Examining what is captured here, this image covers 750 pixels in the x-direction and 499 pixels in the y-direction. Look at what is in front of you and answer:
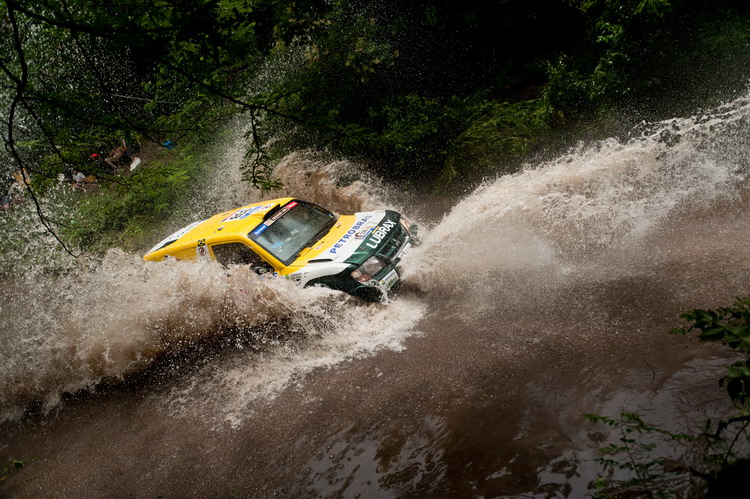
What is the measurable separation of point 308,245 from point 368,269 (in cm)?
123

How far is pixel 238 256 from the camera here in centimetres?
736

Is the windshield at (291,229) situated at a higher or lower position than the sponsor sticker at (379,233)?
higher

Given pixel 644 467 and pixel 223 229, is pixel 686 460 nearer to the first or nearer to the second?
pixel 644 467

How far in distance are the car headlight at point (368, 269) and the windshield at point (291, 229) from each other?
1.15 meters

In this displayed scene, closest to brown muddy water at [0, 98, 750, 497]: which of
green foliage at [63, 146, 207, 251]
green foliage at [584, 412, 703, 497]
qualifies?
green foliage at [584, 412, 703, 497]

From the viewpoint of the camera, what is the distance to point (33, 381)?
697 centimetres

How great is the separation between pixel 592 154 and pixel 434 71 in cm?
586

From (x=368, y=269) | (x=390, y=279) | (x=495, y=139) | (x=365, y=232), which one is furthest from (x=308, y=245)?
(x=495, y=139)

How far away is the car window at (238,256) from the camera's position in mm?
7176

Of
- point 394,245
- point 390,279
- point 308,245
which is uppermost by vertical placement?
point 308,245

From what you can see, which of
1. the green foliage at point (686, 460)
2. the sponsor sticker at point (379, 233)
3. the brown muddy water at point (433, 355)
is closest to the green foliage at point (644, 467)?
the green foliage at point (686, 460)

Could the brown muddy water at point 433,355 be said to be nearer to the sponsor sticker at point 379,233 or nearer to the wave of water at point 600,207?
the wave of water at point 600,207

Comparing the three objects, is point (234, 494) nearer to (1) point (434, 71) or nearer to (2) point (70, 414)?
(2) point (70, 414)

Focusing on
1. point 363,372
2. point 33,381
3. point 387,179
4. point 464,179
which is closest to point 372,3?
point 387,179
